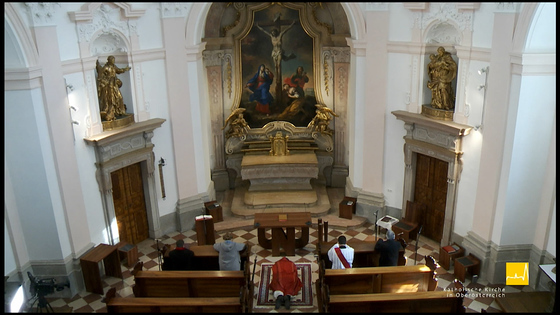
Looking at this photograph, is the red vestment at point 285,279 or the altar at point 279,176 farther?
the altar at point 279,176

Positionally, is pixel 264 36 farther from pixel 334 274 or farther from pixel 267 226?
pixel 334 274

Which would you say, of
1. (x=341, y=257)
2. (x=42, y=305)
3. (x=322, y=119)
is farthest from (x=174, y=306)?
(x=322, y=119)

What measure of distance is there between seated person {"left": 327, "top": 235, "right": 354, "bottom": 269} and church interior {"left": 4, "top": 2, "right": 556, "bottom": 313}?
471 millimetres

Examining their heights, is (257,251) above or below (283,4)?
below

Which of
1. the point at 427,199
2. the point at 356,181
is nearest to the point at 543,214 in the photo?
the point at 427,199

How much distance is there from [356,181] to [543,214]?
15.2 ft

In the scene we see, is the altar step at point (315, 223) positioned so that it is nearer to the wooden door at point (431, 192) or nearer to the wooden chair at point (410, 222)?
the wooden chair at point (410, 222)

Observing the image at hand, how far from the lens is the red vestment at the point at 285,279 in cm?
962

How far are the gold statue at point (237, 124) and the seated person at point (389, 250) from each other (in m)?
6.28

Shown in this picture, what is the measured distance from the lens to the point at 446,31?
34.9ft

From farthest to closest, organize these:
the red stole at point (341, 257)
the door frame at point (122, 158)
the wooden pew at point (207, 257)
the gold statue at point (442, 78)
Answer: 1. the gold statue at point (442, 78)
2. the door frame at point (122, 158)
3. the wooden pew at point (207, 257)
4. the red stole at point (341, 257)

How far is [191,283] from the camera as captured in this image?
917cm

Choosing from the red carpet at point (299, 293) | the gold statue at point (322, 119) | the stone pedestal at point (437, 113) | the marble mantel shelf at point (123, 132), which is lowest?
the red carpet at point (299, 293)

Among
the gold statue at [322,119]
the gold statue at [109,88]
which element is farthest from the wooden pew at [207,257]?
the gold statue at [322,119]
